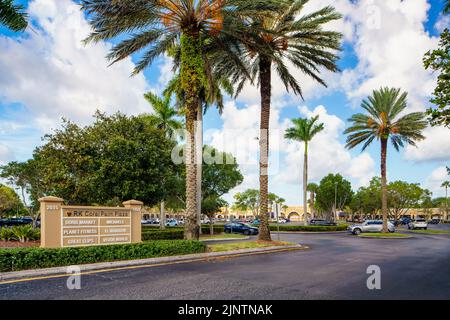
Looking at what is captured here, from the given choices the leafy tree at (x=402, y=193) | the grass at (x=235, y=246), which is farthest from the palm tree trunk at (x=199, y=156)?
the leafy tree at (x=402, y=193)

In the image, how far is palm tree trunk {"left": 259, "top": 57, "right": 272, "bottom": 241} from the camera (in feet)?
67.8

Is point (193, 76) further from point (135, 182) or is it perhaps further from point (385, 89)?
point (385, 89)

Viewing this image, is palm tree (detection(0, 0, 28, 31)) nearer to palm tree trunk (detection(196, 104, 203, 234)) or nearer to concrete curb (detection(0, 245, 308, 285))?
concrete curb (detection(0, 245, 308, 285))

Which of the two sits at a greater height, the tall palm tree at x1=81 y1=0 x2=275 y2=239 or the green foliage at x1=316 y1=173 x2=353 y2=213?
the tall palm tree at x1=81 y1=0 x2=275 y2=239

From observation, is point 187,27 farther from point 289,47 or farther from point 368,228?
point 368,228

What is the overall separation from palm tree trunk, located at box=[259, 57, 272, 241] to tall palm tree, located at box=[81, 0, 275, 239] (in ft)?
15.6

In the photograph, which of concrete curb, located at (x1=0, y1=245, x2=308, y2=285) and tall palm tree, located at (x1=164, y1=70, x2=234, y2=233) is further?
tall palm tree, located at (x1=164, y1=70, x2=234, y2=233)

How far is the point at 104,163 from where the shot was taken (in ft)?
72.8

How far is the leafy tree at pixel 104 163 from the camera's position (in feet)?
74.4

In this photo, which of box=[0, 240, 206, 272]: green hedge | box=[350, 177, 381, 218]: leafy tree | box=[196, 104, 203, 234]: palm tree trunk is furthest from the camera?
box=[350, 177, 381, 218]: leafy tree

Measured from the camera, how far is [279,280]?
9.60m

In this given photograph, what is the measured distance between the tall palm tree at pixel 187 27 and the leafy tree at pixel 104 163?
24.4ft

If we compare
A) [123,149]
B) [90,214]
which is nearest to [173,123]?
[123,149]

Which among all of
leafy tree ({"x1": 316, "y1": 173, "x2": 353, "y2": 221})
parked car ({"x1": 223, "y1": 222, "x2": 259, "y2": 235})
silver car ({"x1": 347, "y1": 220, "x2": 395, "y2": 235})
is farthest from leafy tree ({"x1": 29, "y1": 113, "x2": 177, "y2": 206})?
leafy tree ({"x1": 316, "y1": 173, "x2": 353, "y2": 221})
